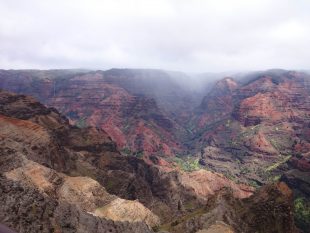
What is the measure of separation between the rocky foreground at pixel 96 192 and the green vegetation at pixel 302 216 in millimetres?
25002

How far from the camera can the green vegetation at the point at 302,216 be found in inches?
5987

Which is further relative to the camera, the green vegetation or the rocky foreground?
the green vegetation

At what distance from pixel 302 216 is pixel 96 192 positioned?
83404 mm

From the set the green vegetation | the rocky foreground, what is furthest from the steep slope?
the green vegetation

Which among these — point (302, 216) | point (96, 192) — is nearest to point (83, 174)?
point (96, 192)

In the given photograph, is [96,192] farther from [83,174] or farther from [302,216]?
[302,216]

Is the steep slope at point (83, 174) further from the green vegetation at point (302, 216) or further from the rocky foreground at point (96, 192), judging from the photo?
the green vegetation at point (302, 216)

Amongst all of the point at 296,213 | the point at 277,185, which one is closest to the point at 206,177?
the point at 296,213

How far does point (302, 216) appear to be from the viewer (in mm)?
156875

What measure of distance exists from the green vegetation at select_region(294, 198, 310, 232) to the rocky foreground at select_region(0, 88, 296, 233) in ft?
82.0

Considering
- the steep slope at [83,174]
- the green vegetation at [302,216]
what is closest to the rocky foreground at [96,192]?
the steep slope at [83,174]

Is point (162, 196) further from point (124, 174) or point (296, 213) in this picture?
point (296, 213)

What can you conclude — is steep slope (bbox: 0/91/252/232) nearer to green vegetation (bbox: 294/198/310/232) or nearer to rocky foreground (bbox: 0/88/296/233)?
rocky foreground (bbox: 0/88/296/233)

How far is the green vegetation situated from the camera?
152 m
